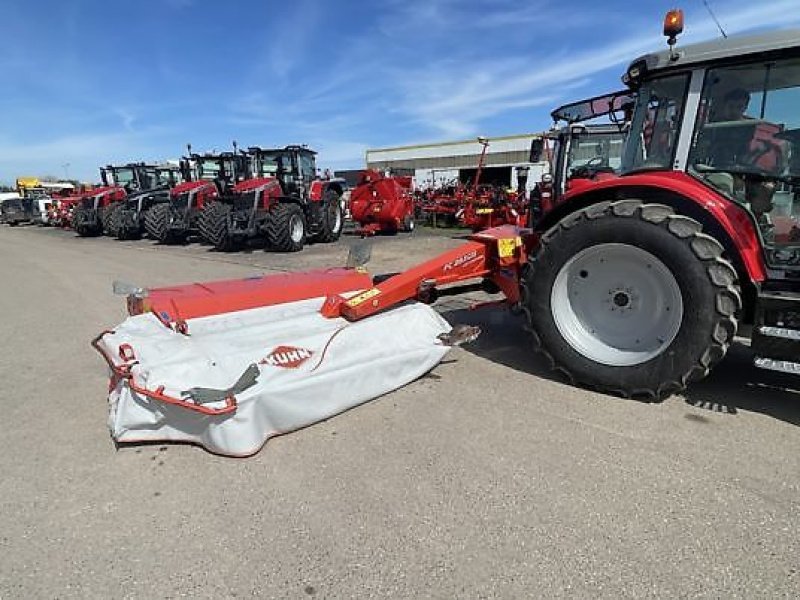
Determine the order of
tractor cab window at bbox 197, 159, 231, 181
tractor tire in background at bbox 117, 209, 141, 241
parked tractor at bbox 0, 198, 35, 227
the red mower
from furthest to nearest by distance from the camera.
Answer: parked tractor at bbox 0, 198, 35, 227, tractor tire in background at bbox 117, 209, 141, 241, tractor cab window at bbox 197, 159, 231, 181, the red mower

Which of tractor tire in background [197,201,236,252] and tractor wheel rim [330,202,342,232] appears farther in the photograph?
tractor wheel rim [330,202,342,232]

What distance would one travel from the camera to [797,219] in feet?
10.3

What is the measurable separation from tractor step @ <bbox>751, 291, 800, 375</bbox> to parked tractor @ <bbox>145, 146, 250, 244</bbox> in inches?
522

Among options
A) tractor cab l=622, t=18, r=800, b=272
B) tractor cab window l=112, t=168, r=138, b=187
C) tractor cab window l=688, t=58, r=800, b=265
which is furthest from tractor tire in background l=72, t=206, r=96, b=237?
tractor cab window l=688, t=58, r=800, b=265

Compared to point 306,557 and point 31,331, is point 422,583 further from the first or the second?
point 31,331

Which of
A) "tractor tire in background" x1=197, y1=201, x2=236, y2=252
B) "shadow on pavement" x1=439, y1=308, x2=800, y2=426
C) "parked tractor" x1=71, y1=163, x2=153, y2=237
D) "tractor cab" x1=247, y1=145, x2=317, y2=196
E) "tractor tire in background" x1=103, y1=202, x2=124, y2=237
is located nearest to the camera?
"shadow on pavement" x1=439, y1=308, x2=800, y2=426

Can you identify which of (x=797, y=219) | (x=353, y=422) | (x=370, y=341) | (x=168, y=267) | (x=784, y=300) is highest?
(x=797, y=219)

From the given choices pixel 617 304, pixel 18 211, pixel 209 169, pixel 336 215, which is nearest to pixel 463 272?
pixel 617 304

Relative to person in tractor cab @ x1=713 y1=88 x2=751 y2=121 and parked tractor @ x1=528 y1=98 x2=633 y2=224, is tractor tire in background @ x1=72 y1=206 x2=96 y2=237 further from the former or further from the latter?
person in tractor cab @ x1=713 y1=88 x2=751 y2=121

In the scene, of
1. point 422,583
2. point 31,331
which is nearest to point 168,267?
point 31,331

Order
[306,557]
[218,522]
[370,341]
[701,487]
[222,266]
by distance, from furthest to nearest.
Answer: [222,266] < [370,341] < [701,487] < [218,522] < [306,557]

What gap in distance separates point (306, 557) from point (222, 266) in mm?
9052

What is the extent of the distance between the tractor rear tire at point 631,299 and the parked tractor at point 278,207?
30.7 ft

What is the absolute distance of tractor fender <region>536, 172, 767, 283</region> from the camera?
3178 mm
